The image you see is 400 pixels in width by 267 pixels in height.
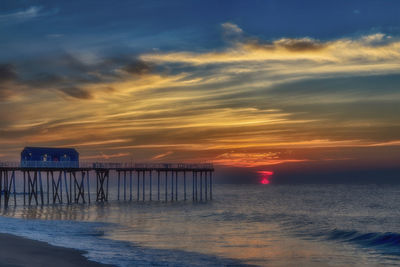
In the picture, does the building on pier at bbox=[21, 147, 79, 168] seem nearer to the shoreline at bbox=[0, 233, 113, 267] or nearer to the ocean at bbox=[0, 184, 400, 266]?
the ocean at bbox=[0, 184, 400, 266]

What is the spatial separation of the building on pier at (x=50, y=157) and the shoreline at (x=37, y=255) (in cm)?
3489

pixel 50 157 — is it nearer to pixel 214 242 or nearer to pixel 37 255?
pixel 214 242

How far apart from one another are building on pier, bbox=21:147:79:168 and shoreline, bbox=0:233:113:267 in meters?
34.9

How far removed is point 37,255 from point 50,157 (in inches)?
1659

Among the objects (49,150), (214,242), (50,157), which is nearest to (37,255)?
(214,242)

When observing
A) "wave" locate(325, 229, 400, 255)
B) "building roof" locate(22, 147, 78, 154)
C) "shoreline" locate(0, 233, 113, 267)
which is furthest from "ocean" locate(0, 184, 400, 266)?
"building roof" locate(22, 147, 78, 154)

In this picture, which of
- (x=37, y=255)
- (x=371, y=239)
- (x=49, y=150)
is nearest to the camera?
(x=37, y=255)

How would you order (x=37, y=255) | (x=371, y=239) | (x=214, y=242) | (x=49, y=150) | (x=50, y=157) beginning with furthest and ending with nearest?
(x=49, y=150)
(x=50, y=157)
(x=371, y=239)
(x=214, y=242)
(x=37, y=255)

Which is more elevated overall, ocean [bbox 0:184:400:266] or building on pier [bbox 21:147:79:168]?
building on pier [bbox 21:147:79:168]

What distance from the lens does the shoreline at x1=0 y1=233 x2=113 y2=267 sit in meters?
15.5

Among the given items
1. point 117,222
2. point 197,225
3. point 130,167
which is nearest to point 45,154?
point 130,167

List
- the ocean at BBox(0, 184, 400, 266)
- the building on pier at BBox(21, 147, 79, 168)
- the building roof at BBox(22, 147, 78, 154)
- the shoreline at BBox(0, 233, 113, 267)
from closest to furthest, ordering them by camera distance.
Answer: the shoreline at BBox(0, 233, 113, 267), the ocean at BBox(0, 184, 400, 266), the building on pier at BBox(21, 147, 79, 168), the building roof at BBox(22, 147, 78, 154)

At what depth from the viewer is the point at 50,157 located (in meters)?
57.3

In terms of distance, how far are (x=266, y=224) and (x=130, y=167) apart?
26688mm
